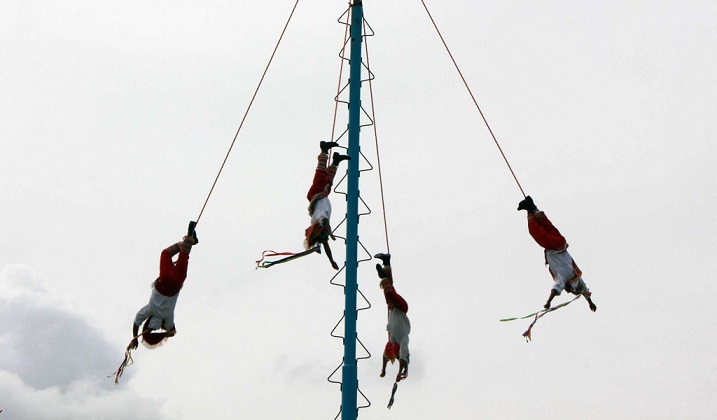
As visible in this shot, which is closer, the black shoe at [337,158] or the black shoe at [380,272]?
the black shoe at [337,158]

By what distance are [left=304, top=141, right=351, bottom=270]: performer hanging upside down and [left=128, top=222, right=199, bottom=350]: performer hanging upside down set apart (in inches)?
93.6

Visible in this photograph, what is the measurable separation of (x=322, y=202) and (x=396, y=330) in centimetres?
242

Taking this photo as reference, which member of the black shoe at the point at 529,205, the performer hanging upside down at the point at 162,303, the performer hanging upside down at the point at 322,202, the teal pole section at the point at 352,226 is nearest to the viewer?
the teal pole section at the point at 352,226

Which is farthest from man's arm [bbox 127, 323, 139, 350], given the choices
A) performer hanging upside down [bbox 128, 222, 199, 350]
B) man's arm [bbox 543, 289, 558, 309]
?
man's arm [bbox 543, 289, 558, 309]

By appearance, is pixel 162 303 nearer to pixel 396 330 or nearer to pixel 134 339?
pixel 134 339

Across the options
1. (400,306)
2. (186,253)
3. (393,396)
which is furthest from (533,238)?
(186,253)

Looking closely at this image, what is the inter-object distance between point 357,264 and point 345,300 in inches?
23.7

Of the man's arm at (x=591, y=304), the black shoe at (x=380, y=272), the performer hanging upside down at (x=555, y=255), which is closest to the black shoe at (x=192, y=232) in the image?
the black shoe at (x=380, y=272)

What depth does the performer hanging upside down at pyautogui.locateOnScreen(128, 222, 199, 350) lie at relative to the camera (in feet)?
46.9

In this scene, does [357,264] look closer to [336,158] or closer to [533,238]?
[336,158]

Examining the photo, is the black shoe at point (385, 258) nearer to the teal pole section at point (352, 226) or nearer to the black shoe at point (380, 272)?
the black shoe at point (380, 272)

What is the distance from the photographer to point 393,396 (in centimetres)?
1378

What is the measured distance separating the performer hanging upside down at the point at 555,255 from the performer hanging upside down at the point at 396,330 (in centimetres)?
231

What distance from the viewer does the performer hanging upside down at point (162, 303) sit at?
46.9 ft
